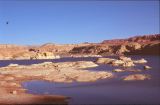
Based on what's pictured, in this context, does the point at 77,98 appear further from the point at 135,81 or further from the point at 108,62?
the point at 108,62

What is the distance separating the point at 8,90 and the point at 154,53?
370 feet

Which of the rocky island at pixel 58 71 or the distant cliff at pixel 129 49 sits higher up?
the distant cliff at pixel 129 49

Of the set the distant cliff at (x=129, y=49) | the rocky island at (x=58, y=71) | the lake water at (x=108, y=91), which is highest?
the distant cliff at (x=129, y=49)

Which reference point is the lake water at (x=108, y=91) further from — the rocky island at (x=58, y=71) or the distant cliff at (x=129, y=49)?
the distant cliff at (x=129, y=49)

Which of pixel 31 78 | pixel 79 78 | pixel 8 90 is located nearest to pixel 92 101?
pixel 8 90

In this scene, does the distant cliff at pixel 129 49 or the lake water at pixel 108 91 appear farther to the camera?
the distant cliff at pixel 129 49

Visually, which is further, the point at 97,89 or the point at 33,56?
the point at 33,56

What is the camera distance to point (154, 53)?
136 m

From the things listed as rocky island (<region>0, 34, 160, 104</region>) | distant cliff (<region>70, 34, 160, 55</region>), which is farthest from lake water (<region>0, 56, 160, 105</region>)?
distant cliff (<region>70, 34, 160, 55</region>)

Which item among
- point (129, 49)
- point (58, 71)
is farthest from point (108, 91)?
point (129, 49)

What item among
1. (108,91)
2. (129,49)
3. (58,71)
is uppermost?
(129,49)

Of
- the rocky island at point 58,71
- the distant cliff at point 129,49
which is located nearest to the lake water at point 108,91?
the rocky island at point 58,71

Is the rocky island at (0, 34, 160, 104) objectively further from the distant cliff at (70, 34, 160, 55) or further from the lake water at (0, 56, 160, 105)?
the lake water at (0, 56, 160, 105)

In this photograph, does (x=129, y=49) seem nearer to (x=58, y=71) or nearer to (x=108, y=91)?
(x=58, y=71)
